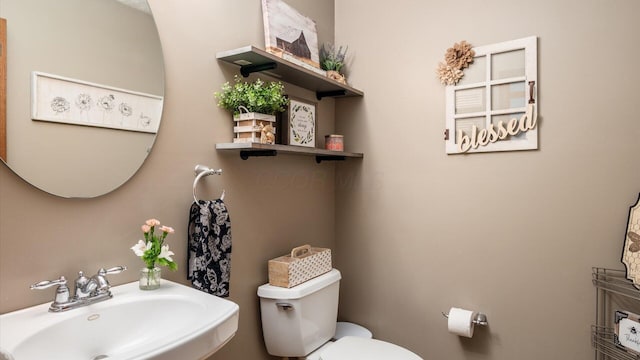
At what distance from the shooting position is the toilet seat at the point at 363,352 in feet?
5.33

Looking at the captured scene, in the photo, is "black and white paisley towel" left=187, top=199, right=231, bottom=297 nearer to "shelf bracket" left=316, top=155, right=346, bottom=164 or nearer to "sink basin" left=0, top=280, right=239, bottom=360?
"sink basin" left=0, top=280, right=239, bottom=360

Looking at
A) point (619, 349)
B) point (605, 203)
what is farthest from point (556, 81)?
point (619, 349)

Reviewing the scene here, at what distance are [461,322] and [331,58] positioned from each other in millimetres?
1558

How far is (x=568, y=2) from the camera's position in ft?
5.54

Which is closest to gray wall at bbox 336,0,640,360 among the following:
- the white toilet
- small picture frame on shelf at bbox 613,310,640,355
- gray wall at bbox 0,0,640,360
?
gray wall at bbox 0,0,640,360

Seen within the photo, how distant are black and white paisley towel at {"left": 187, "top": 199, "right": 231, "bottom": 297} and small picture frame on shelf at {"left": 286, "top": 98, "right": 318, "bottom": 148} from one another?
1.76 feet

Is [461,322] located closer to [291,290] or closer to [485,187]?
[485,187]

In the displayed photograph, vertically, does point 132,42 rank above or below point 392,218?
above

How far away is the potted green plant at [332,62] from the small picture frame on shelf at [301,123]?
0.84 ft

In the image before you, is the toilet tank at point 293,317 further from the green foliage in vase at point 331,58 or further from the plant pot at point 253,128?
the green foliage in vase at point 331,58

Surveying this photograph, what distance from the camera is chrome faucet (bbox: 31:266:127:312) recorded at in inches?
41.3

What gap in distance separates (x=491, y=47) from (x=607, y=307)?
4.20 feet

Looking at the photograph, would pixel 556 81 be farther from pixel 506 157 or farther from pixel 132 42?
pixel 132 42

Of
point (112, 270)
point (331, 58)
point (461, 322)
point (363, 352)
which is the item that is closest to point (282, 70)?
point (331, 58)
